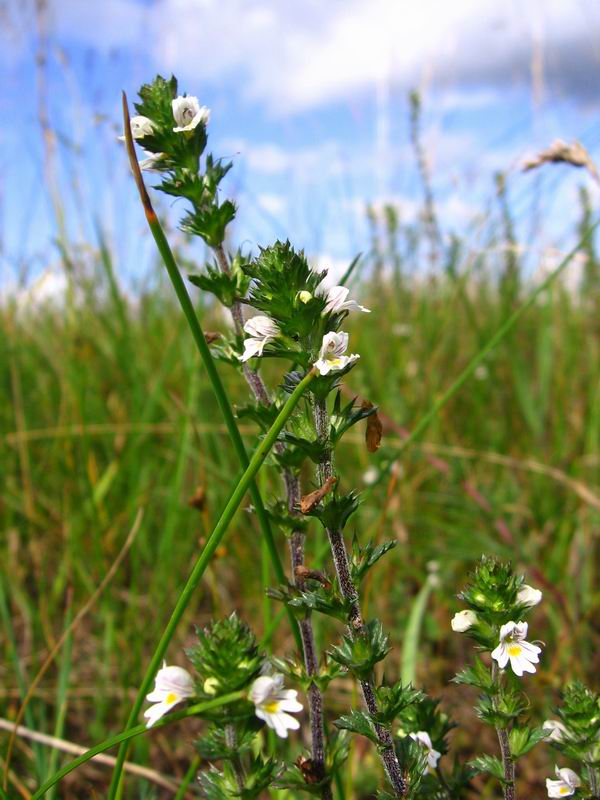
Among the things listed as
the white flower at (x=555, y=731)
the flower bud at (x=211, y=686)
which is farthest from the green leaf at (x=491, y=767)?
the flower bud at (x=211, y=686)

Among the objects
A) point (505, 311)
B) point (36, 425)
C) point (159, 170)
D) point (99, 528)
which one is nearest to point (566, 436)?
point (505, 311)

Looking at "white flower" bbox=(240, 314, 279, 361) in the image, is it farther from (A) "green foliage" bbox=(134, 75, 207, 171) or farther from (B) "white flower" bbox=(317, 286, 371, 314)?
(A) "green foliage" bbox=(134, 75, 207, 171)

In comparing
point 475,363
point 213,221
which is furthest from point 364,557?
point 475,363

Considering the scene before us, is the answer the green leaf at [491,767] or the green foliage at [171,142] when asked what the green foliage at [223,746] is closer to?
the green leaf at [491,767]

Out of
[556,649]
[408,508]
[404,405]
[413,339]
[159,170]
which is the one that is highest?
[159,170]

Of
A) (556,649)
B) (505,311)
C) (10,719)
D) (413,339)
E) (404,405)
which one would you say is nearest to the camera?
(10,719)

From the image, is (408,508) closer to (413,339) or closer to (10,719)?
(413,339)

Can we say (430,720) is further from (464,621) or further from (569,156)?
(569,156)
